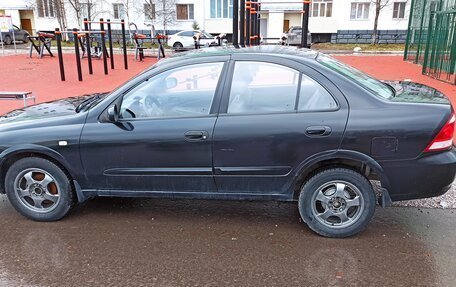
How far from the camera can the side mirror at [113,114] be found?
3.69m

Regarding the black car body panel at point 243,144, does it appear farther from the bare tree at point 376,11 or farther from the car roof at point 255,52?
the bare tree at point 376,11

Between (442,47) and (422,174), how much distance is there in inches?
436

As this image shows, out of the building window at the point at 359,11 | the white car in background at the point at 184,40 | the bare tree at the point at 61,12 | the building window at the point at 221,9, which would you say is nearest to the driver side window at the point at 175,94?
the white car in background at the point at 184,40

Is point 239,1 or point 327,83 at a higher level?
point 239,1

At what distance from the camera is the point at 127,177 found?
385cm

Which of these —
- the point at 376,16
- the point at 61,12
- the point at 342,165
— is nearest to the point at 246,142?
the point at 342,165

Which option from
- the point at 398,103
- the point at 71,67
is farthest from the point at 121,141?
the point at 71,67

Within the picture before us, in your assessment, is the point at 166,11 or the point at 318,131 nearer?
the point at 318,131

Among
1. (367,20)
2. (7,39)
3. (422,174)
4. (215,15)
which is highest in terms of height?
(215,15)

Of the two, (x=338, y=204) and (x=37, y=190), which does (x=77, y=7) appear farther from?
(x=338, y=204)

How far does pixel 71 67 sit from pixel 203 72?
14730mm

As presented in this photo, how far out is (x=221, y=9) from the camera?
119 feet

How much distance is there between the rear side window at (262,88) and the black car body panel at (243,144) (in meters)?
0.07

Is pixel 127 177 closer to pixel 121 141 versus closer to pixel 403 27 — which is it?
pixel 121 141
